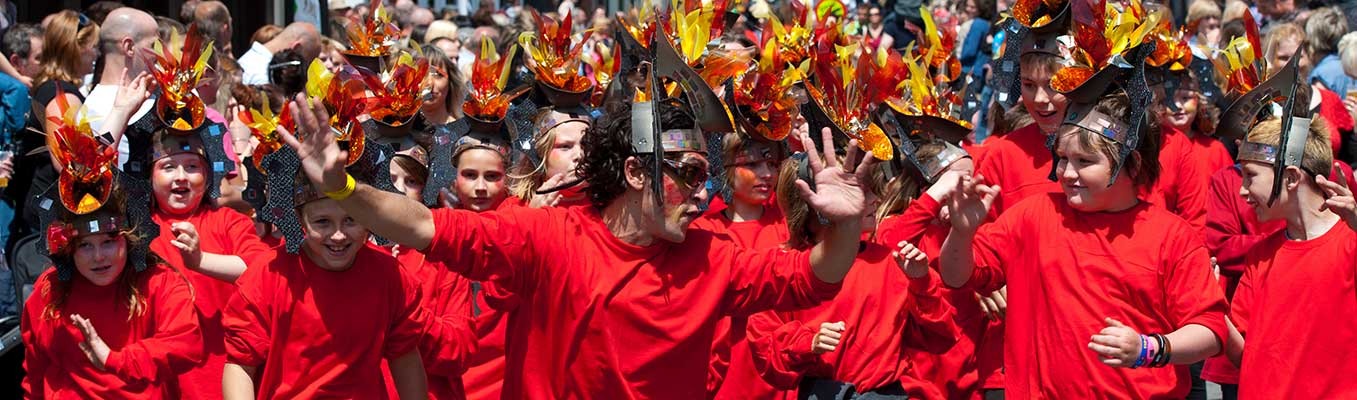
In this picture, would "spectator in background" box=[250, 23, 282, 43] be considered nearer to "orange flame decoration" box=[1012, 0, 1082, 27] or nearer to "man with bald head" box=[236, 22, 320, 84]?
"man with bald head" box=[236, 22, 320, 84]

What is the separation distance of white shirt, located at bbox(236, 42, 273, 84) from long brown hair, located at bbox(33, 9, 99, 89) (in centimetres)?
141

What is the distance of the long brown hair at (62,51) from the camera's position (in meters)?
8.65

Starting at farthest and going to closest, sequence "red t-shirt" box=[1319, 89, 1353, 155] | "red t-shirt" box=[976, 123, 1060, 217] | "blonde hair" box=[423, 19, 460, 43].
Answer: "blonde hair" box=[423, 19, 460, 43] < "red t-shirt" box=[1319, 89, 1353, 155] < "red t-shirt" box=[976, 123, 1060, 217]

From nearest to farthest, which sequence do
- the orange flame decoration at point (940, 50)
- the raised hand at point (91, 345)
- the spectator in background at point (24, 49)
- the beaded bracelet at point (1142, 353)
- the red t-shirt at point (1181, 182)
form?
the beaded bracelet at point (1142, 353) → the raised hand at point (91, 345) → the red t-shirt at point (1181, 182) → the orange flame decoration at point (940, 50) → the spectator in background at point (24, 49)

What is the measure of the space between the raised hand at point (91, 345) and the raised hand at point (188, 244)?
393 mm

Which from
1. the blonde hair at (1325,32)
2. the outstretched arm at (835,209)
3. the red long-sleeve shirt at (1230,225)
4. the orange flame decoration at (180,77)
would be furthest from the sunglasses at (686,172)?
the blonde hair at (1325,32)

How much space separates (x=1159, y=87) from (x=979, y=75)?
6328mm

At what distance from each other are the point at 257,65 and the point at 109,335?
15.1 feet

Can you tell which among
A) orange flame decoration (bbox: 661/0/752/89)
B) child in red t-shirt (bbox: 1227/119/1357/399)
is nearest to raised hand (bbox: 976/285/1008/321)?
child in red t-shirt (bbox: 1227/119/1357/399)

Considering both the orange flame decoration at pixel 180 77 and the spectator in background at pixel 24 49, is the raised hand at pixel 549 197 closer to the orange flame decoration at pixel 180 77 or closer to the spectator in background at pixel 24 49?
the orange flame decoration at pixel 180 77

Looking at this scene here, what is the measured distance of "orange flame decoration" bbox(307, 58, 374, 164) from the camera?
17.1ft

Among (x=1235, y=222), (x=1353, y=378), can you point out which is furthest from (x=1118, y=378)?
(x=1235, y=222)

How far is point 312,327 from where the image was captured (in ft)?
17.2

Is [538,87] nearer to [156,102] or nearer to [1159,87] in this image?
[156,102]
